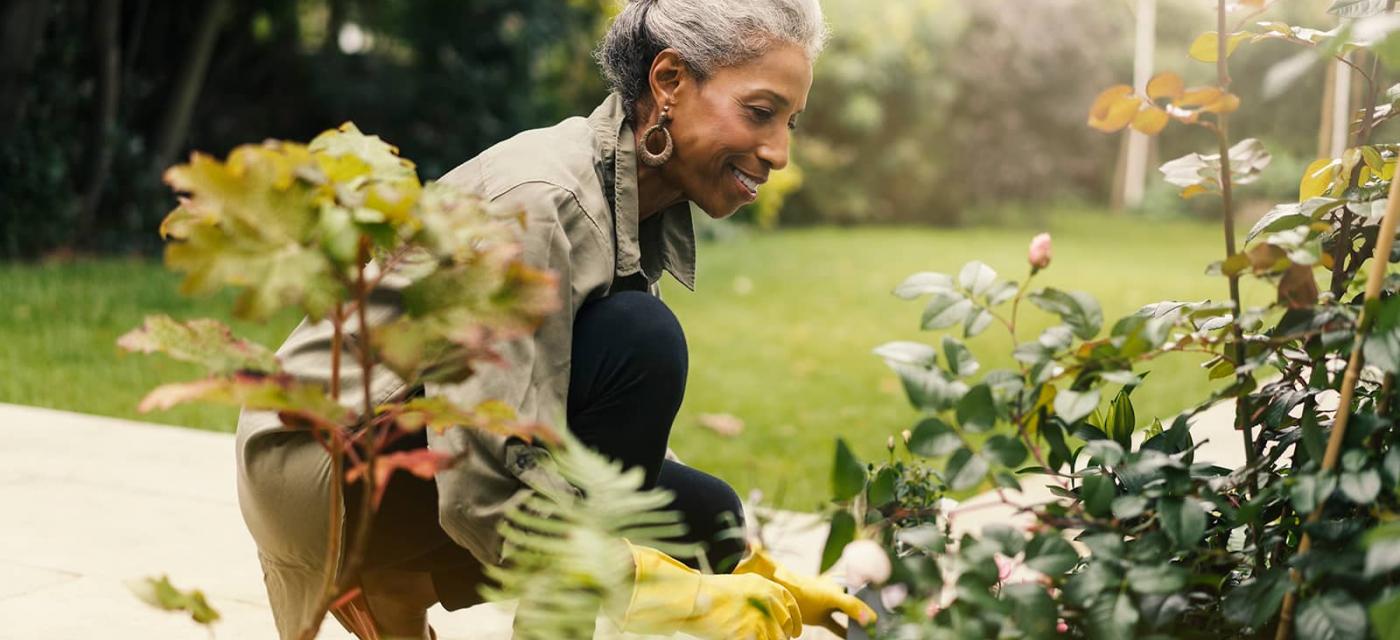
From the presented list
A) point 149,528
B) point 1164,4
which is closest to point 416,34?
point 149,528

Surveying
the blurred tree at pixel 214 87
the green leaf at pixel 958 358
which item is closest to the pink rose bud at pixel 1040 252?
the green leaf at pixel 958 358

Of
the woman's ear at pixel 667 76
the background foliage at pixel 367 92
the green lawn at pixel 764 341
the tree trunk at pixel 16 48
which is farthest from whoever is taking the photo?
the background foliage at pixel 367 92

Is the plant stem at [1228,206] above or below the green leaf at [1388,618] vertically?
above

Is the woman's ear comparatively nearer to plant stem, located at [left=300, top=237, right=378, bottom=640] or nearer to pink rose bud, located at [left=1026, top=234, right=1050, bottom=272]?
pink rose bud, located at [left=1026, top=234, right=1050, bottom=272]

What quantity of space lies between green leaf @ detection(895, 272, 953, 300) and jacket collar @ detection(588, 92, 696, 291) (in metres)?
0.73

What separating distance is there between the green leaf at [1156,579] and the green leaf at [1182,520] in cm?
3

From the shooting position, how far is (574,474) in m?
1.20

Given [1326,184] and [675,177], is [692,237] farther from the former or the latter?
[1326,184]

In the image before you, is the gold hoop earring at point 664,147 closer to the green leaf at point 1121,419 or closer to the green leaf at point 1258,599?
the green leaf at point 1121,419

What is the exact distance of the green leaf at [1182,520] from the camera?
1.22 m

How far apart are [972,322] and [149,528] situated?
2270 mm

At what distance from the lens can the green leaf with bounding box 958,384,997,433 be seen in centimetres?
121

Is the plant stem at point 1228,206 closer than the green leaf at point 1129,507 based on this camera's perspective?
No

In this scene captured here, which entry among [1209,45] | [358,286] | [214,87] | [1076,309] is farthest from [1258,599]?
[214,87]
